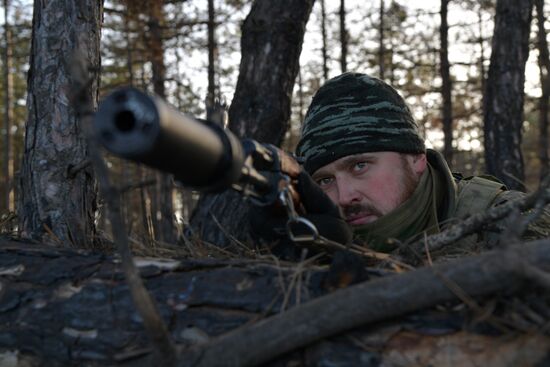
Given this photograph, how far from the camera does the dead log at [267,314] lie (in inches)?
53.2

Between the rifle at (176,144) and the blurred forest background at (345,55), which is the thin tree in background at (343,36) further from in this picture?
the rifle at (176,144)

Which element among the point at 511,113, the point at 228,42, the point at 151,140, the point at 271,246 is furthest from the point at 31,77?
the point at 228,42

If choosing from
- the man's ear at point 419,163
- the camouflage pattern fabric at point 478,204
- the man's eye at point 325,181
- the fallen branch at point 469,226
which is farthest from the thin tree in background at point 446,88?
the fallen branch at point 469,226

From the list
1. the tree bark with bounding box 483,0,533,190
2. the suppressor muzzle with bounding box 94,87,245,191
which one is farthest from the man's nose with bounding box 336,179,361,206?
the tree bark with bounding box 483,0,533,190

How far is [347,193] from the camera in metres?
3.07

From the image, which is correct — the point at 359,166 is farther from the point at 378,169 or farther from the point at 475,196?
the point at 475,196

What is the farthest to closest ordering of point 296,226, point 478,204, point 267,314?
point 478,204 → point 296,226 → point 267,314

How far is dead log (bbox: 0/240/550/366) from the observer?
53.2 inches

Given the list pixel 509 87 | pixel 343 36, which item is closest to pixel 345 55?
pixel 343 36

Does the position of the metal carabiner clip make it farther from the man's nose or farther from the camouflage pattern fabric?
the man's nose

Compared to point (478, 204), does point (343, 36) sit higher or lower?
higher

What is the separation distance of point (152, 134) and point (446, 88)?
11105mm

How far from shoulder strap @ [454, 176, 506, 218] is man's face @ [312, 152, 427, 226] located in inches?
11.2

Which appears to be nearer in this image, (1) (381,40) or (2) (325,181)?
(2) (325,181)
